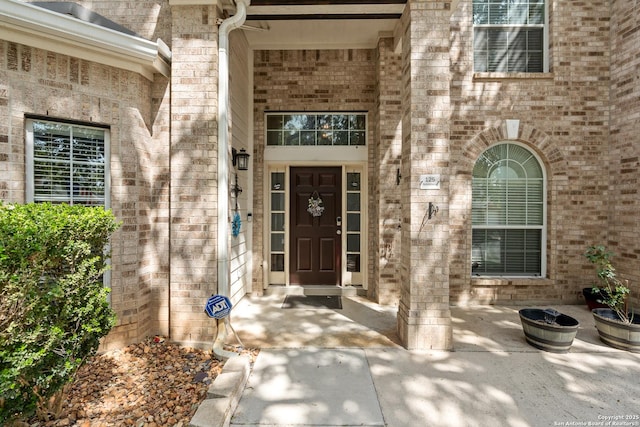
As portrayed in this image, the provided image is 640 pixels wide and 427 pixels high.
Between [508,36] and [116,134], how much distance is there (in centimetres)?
563

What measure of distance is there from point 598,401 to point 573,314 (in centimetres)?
225

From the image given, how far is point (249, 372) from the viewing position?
9.15 feet

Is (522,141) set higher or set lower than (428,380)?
higher

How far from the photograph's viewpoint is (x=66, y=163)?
9.89 feet

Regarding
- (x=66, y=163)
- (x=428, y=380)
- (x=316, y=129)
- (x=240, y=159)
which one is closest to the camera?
(x=428, y=380)

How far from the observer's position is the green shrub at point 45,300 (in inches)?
69.7

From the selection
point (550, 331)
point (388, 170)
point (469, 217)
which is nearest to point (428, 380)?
Answer: point (550, 331)

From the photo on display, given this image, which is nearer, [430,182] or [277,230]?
[430,182]

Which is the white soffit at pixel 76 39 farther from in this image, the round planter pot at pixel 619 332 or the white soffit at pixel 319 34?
the round planter pot at pixel 619 332

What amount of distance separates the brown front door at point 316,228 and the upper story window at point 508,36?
9.53 ft

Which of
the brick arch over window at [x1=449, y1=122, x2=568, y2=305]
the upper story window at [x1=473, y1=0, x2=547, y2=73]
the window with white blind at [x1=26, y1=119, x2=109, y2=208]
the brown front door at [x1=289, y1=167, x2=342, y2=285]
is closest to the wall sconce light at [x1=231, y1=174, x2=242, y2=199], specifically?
the brown front door at [x1=289, y1=167, x2=342, y2=285]

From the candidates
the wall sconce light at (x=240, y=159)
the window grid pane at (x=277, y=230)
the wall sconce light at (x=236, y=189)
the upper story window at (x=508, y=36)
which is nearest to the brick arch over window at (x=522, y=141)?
the upper story window at (x=508, y=36)

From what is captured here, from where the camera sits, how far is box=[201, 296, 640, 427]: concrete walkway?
89.4 inches

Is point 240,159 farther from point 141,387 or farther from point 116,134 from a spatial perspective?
point 141,387
